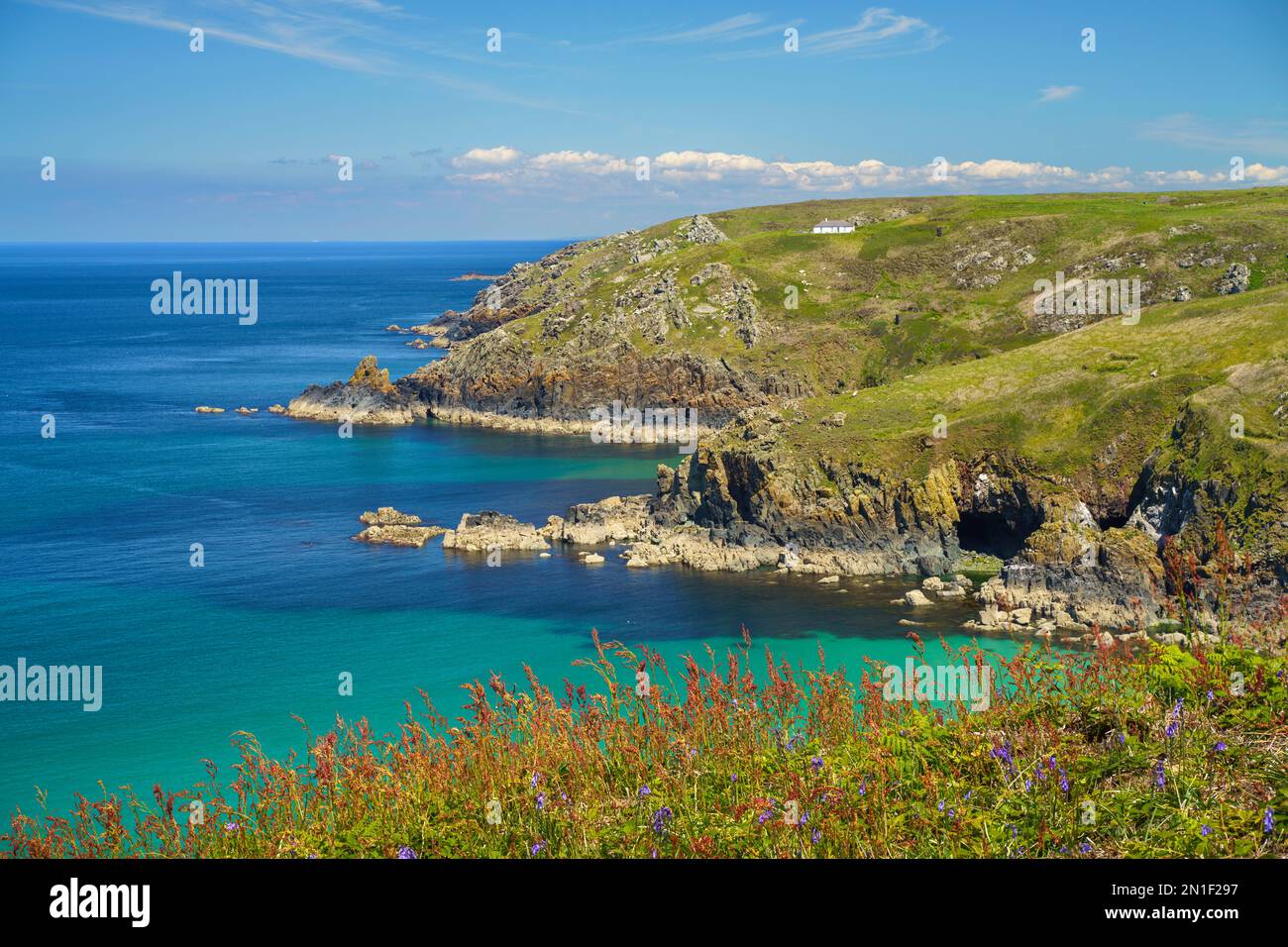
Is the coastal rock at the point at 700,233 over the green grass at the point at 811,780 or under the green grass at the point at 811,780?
over

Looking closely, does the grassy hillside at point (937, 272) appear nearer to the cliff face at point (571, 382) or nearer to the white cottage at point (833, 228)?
the cliff face at point (571, 382)

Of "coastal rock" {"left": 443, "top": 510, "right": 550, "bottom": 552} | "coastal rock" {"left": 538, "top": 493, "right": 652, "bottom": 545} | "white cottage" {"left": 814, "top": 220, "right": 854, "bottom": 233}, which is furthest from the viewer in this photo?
"white cottage" {"left": 814, "top": 220, "right": 854, "bottom": 233}

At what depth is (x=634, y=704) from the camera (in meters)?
9.95

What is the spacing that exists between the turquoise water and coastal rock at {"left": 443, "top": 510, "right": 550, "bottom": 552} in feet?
5.29

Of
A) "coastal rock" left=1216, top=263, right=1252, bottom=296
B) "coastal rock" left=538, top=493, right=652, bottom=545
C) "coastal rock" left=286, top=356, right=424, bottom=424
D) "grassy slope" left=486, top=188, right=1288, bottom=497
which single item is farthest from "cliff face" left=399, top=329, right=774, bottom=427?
"coastal rock" left=1216, top=263, right=1252, bottom=296

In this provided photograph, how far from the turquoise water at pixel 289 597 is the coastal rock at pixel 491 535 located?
63.5 inches

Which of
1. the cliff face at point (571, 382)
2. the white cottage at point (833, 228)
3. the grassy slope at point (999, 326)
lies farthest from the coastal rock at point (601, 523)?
the white cottage at point (833, 228)

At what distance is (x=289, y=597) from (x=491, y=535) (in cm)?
1427

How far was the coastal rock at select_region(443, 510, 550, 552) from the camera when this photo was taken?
2717 inches

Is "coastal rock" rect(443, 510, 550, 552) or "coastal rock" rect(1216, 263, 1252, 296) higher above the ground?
"coastal rock" rect(1216, 263, 1252, 296)

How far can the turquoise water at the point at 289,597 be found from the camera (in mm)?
43969

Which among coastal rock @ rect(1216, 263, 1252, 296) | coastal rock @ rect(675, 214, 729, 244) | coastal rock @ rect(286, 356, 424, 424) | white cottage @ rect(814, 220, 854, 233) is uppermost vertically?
coastal rock @ rect(675, 214, 729, 244)

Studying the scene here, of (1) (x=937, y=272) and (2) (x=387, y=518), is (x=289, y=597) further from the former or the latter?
(1) (x=937, y=272)

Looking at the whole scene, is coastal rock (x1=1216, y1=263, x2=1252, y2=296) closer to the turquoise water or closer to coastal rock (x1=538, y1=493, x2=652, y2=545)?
the turquoise water
